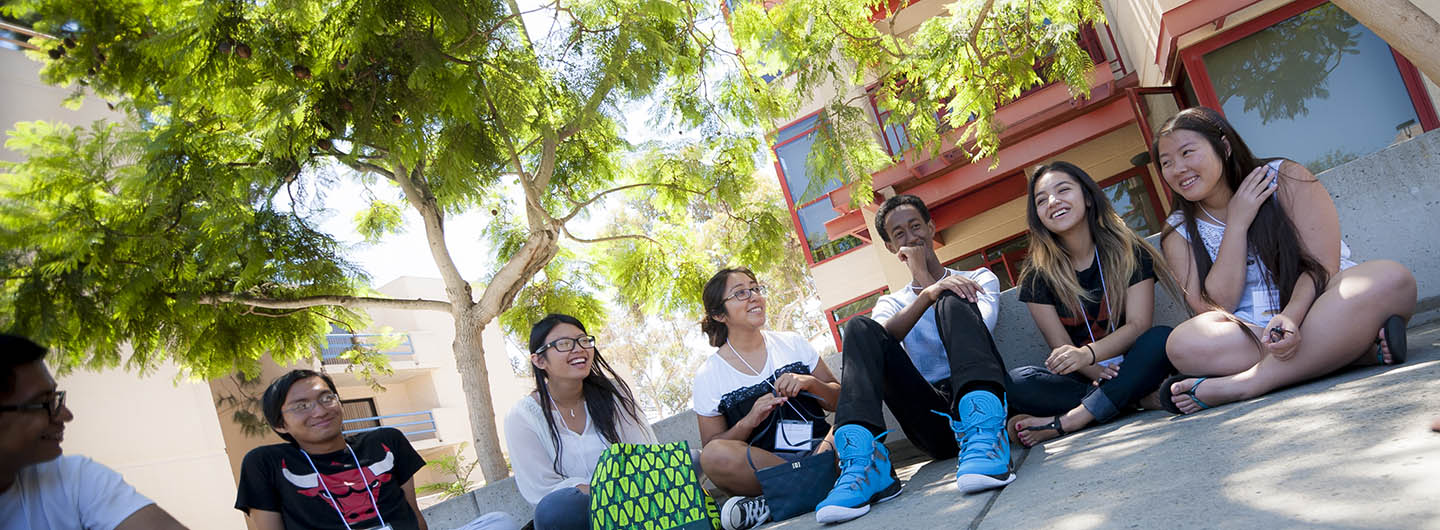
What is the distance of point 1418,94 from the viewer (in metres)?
8.26

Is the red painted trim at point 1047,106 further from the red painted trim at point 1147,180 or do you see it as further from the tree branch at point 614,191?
the tree branch at point 614,191

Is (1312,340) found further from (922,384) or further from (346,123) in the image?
(346,123)

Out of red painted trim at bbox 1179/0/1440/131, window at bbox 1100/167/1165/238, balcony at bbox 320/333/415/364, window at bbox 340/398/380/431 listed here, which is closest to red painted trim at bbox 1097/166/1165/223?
window at bbox 1100/167/1165/238

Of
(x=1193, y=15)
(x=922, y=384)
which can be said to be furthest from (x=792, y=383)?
(x=1193, y=15)

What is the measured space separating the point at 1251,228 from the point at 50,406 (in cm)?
399

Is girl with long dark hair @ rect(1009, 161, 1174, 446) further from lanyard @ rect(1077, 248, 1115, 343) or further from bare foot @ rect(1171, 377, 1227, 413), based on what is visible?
bare foot @ rect(1171, 377, 1227, 413)

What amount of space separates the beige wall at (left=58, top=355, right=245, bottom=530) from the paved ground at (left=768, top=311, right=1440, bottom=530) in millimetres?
12351

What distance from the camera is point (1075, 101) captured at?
11.8 m

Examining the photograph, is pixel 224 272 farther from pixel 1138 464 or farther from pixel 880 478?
pixel 1138 464

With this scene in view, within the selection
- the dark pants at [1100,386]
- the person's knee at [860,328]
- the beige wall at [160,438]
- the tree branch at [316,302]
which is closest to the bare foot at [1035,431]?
the dark pants at [1100,386]

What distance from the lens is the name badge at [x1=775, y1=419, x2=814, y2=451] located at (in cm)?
389

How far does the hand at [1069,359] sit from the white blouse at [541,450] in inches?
74.9

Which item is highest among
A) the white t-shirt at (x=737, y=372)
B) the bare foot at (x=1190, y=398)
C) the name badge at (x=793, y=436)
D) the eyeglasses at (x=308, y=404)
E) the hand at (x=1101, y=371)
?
the eyeglasses at (x=308, y=404)

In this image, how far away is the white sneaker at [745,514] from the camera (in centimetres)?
356
